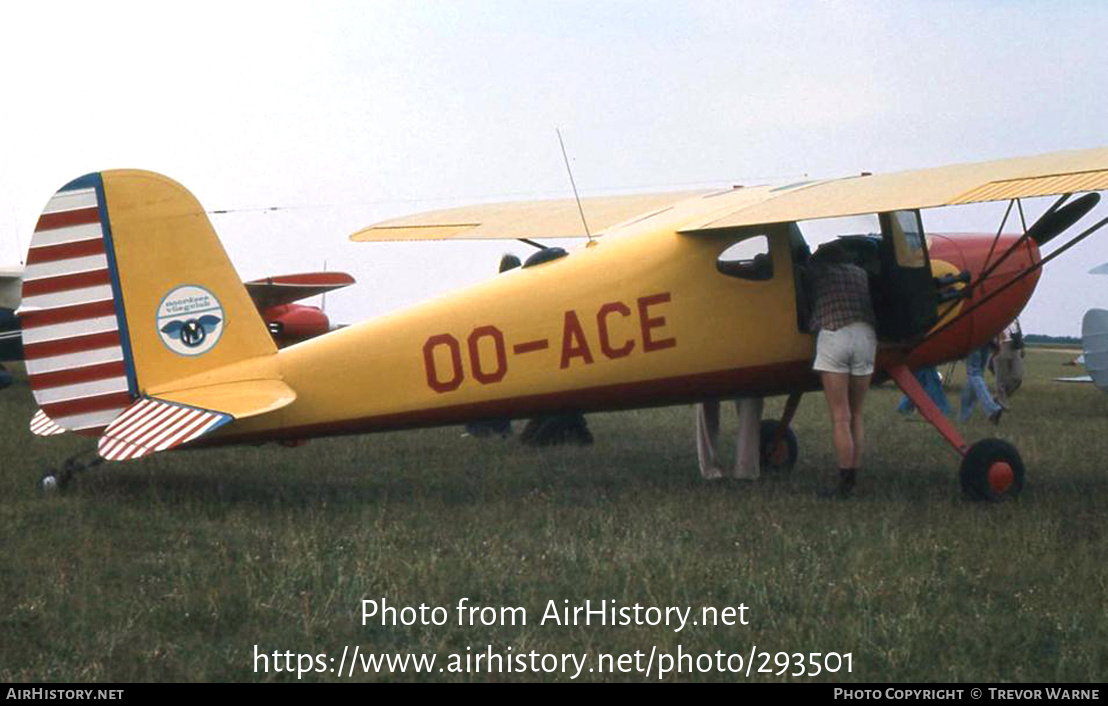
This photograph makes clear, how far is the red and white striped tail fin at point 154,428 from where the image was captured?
247 inches

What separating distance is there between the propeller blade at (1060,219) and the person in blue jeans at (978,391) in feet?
16.0

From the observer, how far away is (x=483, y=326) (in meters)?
7.14

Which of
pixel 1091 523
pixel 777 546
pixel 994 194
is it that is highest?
pixel 994 194

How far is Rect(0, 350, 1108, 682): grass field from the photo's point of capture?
14.2ft

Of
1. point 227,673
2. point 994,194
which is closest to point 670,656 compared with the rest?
point 227,673

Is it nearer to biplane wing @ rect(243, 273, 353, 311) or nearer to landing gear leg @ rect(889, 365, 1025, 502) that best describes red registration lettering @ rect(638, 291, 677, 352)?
landing gear leg @ rect(889, 365, 1025, 502)

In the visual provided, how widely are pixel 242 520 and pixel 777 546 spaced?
277 cm

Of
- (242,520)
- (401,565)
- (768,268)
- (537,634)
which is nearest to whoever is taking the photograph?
(537,634)

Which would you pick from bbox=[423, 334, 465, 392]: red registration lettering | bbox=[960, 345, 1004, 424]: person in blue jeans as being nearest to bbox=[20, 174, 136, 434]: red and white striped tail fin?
bbox=[423, 334, 465, 392]: red registration lettering

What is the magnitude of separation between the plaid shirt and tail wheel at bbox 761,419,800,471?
184 centimetres

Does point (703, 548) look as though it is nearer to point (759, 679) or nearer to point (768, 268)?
point (759, 679)

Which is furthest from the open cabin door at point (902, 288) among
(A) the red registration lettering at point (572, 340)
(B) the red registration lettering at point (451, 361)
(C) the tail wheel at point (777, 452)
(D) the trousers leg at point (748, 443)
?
(B) the red registration lettering at point (451, 361)

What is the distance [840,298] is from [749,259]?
662 mm

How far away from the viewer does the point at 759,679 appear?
13.2 feet
